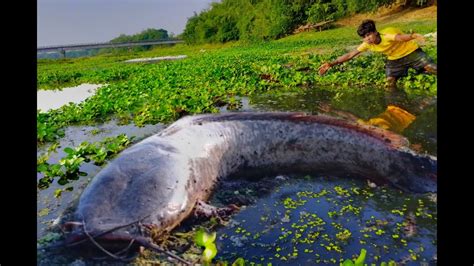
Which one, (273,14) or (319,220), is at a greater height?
(273,14)

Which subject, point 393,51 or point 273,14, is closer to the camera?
point 393,51

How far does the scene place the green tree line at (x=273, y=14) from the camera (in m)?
11.6

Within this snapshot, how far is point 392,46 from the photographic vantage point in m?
6.79

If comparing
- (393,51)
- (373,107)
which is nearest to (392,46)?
(393,51)

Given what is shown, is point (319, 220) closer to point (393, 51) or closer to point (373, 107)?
point (373, 107)

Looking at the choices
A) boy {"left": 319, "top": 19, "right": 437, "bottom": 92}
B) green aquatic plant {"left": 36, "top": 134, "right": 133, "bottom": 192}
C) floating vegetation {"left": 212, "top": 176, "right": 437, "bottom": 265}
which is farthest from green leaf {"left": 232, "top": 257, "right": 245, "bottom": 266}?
boy {"left": 319, "top": 19, "right": 437, "bottom": 92}

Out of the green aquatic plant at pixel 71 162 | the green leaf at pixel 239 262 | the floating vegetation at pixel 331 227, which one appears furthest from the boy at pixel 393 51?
the green leaf at pixel 239 262

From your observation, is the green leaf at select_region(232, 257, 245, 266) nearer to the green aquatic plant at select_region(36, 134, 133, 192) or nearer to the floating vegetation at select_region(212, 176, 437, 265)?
the floating vegetation at select_region(212, 176, 437, 265)

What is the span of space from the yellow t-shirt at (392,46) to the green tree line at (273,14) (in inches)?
167

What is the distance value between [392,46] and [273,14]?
5633mm

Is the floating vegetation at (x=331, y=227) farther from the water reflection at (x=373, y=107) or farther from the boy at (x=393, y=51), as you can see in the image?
the boy at (x=393, y=51)

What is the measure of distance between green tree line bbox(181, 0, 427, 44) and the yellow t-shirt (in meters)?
4.25
